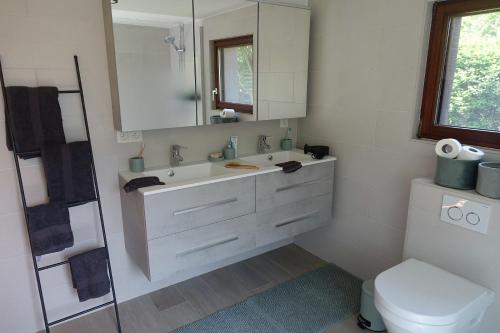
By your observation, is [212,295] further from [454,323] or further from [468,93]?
[468,93]

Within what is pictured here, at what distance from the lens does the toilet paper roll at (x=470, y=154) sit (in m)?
1.82

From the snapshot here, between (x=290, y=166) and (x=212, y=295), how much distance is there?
1.09 metres

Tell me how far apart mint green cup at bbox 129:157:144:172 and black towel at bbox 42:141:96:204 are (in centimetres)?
29

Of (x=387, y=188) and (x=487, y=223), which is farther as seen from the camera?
(x=387, y=188)

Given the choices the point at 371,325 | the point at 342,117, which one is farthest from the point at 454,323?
the point at 342,117

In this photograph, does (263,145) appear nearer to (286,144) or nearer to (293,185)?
(286,144)

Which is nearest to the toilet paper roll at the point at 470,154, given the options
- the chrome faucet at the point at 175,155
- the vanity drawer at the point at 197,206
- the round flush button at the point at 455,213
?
the round flush button at the point at 455,213

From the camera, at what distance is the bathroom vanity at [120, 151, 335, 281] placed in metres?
1.98

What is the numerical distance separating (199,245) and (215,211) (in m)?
0.23

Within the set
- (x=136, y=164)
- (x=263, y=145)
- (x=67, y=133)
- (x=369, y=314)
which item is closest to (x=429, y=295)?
(x=369, y=314)

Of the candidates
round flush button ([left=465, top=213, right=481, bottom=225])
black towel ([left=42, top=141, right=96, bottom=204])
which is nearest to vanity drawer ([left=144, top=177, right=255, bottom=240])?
black towel ([left=42, top=141, right=96, bottom=204])

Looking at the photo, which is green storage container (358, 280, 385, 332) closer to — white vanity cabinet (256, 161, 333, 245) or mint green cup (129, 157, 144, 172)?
white vanity cabinet (256, 161, 333, 245)

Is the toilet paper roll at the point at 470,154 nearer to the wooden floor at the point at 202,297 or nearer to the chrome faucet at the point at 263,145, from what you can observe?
the wooden floor at the point at 202,297

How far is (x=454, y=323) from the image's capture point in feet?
4.91
